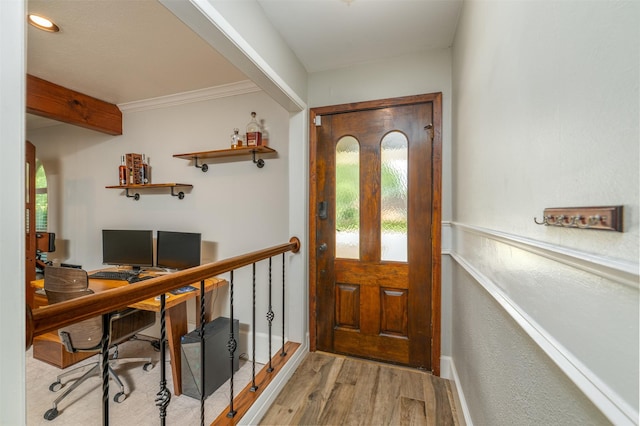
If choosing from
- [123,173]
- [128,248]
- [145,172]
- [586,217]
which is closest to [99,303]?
[586,217]

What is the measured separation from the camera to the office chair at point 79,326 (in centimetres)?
181

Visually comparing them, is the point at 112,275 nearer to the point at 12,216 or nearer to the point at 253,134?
the point at 253,134

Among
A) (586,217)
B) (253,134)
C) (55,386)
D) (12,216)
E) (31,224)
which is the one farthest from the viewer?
(31,224)

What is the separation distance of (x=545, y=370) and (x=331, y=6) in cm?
187

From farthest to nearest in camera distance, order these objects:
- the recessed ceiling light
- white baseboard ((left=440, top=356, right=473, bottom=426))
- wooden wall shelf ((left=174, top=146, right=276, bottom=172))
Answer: wooden wall shelf ((left=174, top=146, right=276, bottom=172)) < the recessed ceiling light < white baseboard ((left=440, top=356, right=473, bottom=426))

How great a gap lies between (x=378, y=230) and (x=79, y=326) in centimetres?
226

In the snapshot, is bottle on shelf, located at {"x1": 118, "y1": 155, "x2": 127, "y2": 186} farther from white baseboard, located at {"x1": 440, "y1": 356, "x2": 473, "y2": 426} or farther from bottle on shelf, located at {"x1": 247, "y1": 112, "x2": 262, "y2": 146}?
white baseboard, located at {"x1": 440, "y1": 356, "x2": 473, "y2": 426}

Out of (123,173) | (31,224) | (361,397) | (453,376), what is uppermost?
(123,173)

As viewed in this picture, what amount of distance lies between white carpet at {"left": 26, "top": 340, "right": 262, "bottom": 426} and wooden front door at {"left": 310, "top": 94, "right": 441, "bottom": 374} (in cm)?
89

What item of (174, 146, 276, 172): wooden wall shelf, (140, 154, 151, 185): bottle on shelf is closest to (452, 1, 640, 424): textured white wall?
(174, 146, 276, 172): wooden wall shelf

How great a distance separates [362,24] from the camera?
1692mm

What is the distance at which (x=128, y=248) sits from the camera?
9.07 feet

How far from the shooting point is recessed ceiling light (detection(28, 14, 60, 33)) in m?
1.64

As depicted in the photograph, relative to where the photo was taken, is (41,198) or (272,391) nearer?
(272,391)
